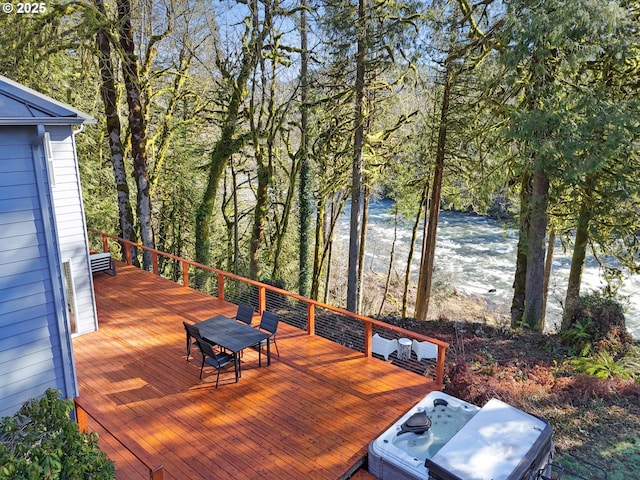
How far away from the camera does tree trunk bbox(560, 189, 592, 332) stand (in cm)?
902

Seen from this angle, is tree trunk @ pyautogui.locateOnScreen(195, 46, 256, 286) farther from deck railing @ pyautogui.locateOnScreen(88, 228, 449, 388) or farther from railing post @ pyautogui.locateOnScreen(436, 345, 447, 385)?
railing post @ pyautogui.locateOnScreen(436, 345, 447, 385)

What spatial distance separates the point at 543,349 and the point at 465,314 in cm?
1080

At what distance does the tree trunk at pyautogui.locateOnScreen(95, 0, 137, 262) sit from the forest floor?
347 inches

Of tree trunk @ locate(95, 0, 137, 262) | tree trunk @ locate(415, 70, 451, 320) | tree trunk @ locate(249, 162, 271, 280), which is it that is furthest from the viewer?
tree trunk @ locate(249, 162, 271, 280)

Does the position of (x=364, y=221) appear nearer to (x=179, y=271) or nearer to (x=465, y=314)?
(x=465, y=314)

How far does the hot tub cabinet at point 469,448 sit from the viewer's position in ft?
13.0

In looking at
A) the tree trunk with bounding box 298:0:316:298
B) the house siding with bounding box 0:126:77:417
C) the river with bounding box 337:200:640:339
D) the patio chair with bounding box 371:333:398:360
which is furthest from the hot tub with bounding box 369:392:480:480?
the river with bounding box 337:200:640:339

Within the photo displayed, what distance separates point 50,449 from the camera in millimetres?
2797

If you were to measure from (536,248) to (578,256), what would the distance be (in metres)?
1.86

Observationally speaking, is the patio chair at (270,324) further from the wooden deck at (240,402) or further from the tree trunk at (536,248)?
the tree trunk at (536,248)

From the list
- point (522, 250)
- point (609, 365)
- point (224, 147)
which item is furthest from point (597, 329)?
point (224, 147)

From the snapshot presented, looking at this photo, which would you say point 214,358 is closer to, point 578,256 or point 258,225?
point 258,225

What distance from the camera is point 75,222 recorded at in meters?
7.11

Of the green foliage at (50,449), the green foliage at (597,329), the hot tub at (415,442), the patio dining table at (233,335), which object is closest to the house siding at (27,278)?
the green foliage at (50,449)
